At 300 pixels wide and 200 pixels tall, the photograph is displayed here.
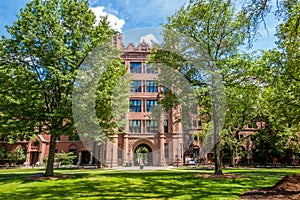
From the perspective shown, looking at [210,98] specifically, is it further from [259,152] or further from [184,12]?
[259,152]

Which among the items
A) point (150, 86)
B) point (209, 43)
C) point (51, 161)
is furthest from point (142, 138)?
point (209, 43)

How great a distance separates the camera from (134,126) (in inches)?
1511

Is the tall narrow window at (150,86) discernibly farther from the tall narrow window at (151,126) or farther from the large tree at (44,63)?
the large tree at (44,63)

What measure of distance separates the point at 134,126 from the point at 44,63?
24.5 meters

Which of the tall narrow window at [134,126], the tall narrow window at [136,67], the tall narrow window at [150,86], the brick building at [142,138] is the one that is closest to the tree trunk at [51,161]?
the brick building at [142,138]

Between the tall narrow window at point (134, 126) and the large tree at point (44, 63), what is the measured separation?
71.5ft

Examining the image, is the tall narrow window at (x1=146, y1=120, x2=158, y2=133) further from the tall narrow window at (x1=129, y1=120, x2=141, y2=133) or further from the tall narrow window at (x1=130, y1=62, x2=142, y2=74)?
the tall narrow window at (x1=130, y1=62, x2=142, y2=74)

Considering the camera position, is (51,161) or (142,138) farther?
(142,138)

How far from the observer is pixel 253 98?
17406 millimetres

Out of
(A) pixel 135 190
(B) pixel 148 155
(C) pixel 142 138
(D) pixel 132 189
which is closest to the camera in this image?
(A) pixel 135 190

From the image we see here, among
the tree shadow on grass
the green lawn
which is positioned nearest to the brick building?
the green lawn

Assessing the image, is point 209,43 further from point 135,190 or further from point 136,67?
point 136,67

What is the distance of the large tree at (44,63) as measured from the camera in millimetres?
14637

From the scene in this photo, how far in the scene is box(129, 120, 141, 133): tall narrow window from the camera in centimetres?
3825
